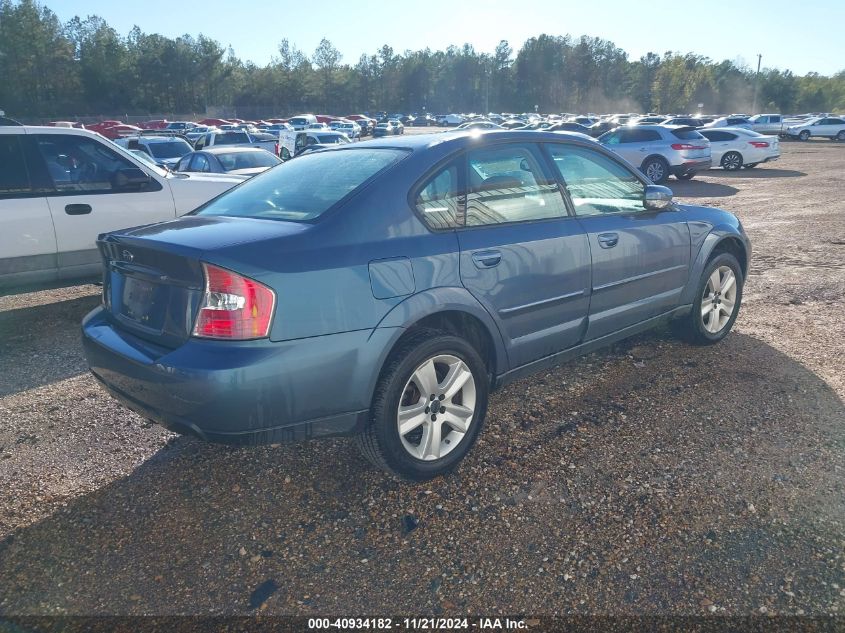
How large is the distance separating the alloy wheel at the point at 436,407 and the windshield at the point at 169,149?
16.4 meters

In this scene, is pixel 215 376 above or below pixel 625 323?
above

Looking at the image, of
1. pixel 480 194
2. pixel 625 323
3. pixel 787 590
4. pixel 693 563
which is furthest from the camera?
pixel 625 323

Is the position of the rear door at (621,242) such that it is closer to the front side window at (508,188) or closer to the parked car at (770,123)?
the front side window at (508,188)

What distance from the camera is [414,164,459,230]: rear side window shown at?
10.3 feet

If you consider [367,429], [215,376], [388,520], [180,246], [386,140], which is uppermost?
[386,140]

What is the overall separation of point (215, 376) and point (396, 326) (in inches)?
32.2

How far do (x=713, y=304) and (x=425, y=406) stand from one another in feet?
9.62

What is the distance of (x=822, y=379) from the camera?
4.32 meters

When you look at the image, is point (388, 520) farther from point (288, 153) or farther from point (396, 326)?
point (288, 153)

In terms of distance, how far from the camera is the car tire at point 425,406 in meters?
2.95

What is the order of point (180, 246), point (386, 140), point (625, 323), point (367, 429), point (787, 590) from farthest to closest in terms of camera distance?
point (625, 323) → point (386, 140) → point (367, 429) → point (180, 246) → point (787, 590)

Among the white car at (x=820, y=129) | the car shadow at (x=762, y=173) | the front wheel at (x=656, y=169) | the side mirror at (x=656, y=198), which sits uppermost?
the white car at (x=820, y=129)

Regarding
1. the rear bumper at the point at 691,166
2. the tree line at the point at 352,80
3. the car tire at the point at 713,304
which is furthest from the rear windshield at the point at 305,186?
the tree line at the point at 352,80

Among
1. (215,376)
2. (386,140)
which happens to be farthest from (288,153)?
(215,376)
